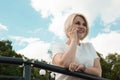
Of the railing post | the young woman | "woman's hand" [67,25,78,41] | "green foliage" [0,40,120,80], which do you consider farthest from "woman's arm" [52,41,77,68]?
"green foliage" [0,40,120,80]

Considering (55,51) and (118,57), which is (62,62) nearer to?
(55,51)

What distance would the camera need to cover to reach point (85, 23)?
420 centimetres

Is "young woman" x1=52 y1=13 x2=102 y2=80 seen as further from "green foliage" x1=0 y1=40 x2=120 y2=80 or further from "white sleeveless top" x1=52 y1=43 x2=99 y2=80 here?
"green foliage" x1=0 y1=40 x2=120 y2=80

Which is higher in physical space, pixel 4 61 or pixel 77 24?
pixel 77 24

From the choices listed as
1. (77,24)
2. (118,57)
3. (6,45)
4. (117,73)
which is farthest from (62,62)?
(118,57)

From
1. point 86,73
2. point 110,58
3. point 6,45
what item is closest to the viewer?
point 86,73

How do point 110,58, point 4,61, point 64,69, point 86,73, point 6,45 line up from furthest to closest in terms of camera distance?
point 110,58
point 6,45
point 86,73
point 64,69
point 4,61

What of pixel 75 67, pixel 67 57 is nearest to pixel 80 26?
pixel 67 57

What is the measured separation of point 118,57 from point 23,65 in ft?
251

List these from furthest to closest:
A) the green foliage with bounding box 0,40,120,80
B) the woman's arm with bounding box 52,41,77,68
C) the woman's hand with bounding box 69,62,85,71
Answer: the green foliage with bounding box 0,40,120,80, the woman's arm with bounding box 52,41,77,68, the woman's hand with bounding box 69,62,85,71

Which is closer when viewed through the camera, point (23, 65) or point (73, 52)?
point (23, 65)

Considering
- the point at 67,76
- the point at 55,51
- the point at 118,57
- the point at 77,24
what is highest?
the point at 118,57

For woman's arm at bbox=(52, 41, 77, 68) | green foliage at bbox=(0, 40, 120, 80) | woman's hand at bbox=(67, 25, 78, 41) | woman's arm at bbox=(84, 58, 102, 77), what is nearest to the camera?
woman's arm at bbox=(52, 41, 77, 68)

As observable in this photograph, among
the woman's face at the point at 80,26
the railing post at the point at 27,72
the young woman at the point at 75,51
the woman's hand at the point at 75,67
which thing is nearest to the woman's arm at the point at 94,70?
the young woman at the point at 75,51
